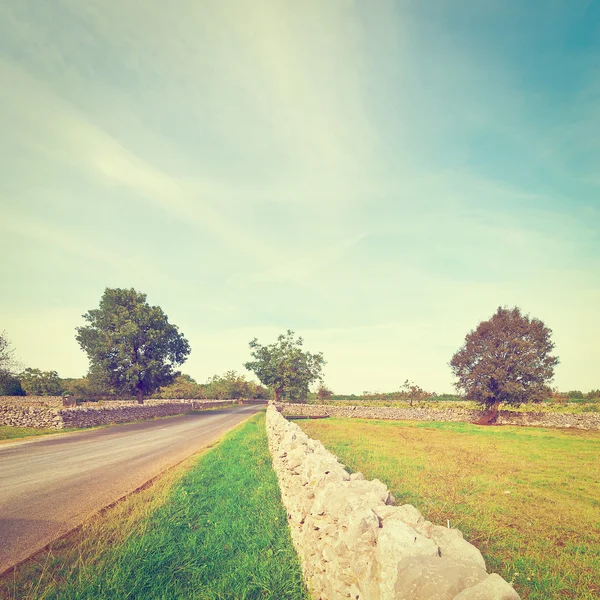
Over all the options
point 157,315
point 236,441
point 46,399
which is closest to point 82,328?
point 157,315

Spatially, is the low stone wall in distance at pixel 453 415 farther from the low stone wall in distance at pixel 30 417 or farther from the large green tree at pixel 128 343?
the low stone wall in distance at pixel 30 417

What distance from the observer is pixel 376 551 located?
292 cm

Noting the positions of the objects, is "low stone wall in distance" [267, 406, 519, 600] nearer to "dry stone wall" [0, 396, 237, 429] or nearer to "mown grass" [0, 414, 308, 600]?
"mown grass" [0, 414, 308, 600]

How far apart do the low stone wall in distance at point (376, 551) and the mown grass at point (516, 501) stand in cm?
241

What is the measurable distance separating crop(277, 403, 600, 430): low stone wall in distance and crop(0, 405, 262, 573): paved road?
2662cm

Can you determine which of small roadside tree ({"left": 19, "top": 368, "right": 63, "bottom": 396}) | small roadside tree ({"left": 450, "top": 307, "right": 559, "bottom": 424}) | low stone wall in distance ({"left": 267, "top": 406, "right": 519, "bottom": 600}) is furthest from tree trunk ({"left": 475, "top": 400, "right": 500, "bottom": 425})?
small roadside tree ({"left": 19, "top": 368, "right": 63, "bottom": 396})

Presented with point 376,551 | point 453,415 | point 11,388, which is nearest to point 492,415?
point 453,415

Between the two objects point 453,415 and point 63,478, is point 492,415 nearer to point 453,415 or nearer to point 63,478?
point 453,415

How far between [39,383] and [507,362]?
74.2m

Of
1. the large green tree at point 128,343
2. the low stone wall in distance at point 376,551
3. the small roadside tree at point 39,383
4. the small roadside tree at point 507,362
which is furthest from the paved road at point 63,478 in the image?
the small roadside tree at point 39,383

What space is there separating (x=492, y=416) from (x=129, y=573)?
4063 cm

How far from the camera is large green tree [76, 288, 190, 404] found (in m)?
38.3

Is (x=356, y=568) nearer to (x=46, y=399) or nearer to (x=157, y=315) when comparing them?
(x=157, y=315)

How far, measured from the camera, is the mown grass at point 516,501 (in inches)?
189
